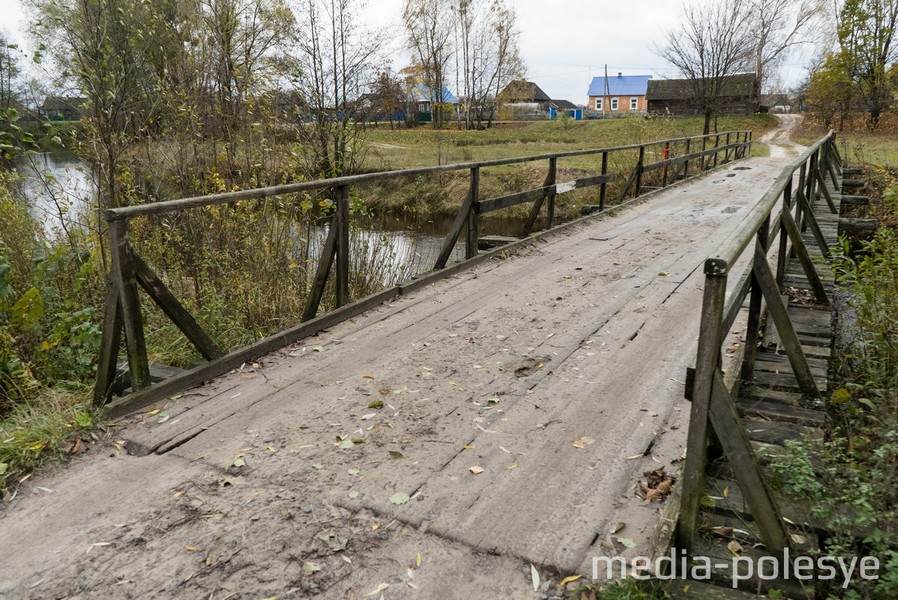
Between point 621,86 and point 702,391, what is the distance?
109411mm

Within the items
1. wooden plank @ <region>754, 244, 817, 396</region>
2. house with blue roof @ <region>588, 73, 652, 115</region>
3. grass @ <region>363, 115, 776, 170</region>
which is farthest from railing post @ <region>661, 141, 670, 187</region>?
house with blue roof @ <region>588, 73, 652, 115</region>

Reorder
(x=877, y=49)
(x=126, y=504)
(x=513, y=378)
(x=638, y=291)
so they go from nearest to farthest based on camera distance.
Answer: (x=126, y=504)
(x=513, y=378)
(x=638, y=291)
(x=877, y=49)

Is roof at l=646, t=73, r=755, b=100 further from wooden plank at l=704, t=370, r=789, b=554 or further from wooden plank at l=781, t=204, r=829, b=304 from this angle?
wooden plank at l=704, t=370, r=789, b=554

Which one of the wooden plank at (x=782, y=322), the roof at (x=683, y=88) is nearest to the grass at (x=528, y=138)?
the roof at (x=683, y=88)

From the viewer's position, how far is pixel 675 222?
10.5 meters

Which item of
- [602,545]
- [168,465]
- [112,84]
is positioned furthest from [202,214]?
[602,545]

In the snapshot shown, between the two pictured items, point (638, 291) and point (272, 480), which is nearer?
point (272, 480)

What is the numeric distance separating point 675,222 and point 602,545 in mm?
8775

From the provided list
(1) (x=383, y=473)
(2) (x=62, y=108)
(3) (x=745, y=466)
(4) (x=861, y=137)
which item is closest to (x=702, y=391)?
(3) (x=745, y=466)

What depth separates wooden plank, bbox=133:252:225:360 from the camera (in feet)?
12.0

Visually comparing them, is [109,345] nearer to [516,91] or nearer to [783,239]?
[783,239]

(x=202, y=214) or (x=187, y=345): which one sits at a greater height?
(x=202, y=214)

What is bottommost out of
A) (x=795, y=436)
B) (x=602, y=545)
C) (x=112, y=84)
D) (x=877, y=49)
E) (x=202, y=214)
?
(x=602, y=545)

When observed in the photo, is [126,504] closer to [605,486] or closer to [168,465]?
[168,465]
